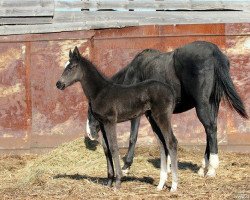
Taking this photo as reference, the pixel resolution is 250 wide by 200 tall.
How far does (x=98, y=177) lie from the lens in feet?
28.7

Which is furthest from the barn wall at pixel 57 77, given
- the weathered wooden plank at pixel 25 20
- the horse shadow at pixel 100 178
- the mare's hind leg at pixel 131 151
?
the horse shadow at pixel 100 178

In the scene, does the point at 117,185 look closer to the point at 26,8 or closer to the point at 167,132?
the point at 167,132

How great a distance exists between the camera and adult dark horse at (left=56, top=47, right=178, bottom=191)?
7324 millimetres

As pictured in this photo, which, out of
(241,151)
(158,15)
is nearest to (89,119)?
(241,151)

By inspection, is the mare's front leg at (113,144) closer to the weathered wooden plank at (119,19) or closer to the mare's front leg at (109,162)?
the mare's front leg at (109,162)

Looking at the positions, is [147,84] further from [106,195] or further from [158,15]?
[158,15]

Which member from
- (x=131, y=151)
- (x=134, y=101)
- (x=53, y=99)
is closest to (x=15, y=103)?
(x=53, y=99)

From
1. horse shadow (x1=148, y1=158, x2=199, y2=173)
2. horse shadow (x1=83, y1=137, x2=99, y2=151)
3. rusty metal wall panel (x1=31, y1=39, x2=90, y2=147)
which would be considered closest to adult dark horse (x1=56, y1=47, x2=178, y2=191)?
horse shadow (x1=148, y1=158, x2=199, y2=173)

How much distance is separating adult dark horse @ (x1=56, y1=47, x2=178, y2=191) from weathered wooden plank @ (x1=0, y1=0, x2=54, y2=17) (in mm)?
5561

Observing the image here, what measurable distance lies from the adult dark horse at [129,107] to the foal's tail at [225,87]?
4.72 feet

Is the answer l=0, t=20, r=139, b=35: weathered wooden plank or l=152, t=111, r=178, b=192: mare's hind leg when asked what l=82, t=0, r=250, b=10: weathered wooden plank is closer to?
l=0, t=20, r=139, b=35: weathered wooden plank

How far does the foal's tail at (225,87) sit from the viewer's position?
27.9ft

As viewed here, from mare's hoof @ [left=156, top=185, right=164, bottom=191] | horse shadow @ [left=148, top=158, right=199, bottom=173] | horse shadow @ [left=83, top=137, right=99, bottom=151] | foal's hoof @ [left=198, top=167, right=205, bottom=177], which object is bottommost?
horse shadow @ [left=148, top=158, right=199, bottom=173]

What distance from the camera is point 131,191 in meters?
7.30
